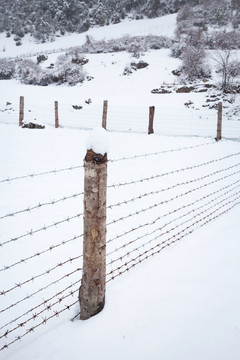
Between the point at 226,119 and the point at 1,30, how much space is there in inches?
1619

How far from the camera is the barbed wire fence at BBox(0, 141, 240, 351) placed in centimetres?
232

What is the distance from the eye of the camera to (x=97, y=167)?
5.36ft

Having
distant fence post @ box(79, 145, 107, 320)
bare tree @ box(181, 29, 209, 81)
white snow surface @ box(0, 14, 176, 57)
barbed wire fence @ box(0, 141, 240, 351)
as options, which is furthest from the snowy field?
white snow surface @ box(0, 14, 176, 57)

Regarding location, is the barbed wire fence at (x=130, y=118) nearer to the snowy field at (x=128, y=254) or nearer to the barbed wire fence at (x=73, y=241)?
the snowy field at (x=128, y=254)

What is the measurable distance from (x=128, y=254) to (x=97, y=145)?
2.00 meters

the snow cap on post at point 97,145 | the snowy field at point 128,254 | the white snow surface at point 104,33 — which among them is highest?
the white snow surface at point 104,33

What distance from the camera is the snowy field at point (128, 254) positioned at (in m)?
1.87

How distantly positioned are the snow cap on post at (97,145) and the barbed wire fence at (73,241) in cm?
56

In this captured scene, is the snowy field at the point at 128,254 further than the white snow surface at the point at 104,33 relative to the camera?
No

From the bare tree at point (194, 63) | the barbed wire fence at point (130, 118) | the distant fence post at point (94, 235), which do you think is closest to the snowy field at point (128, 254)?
the distant fence post at point (94, 235)

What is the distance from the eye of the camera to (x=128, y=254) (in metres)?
3.18

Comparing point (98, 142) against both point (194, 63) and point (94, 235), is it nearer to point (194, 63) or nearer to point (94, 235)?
point (94, 235)

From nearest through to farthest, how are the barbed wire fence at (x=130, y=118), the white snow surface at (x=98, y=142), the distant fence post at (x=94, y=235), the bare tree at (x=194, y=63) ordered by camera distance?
the white snow surface at (x=98, y=142) < the distant fence post at (x=94, y=235) < the barbed wire fence at (x=130, y=118) < the bare tree at (x=194, y=63)

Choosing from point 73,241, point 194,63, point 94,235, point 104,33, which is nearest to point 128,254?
point 73,241
